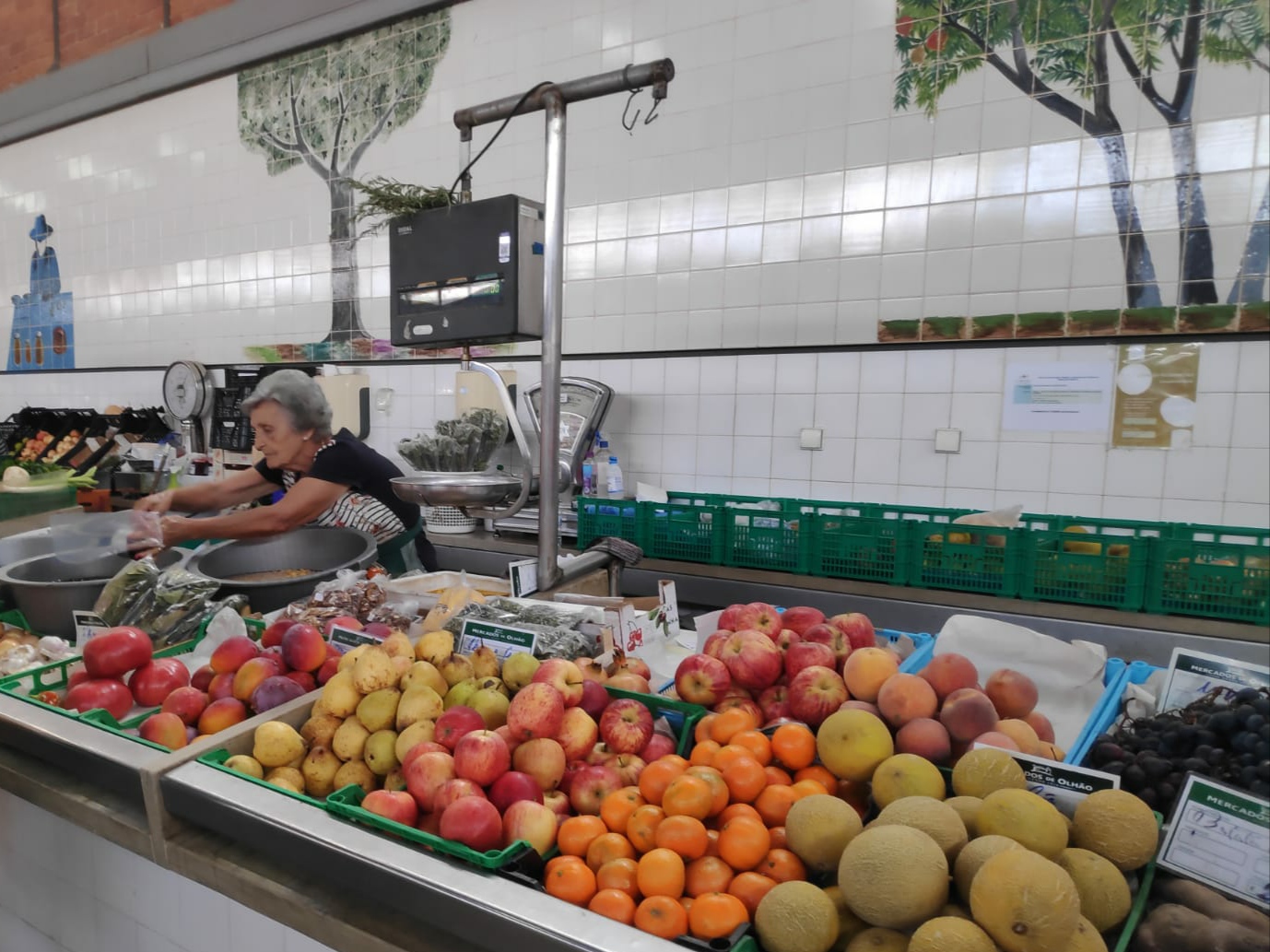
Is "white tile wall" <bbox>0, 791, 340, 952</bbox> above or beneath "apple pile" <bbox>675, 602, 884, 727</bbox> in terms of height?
beneath

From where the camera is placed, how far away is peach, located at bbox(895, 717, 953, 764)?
108 cm

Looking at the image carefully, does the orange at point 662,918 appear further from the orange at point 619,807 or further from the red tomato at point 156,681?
the red tomato at point 156,681

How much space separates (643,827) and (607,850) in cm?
5

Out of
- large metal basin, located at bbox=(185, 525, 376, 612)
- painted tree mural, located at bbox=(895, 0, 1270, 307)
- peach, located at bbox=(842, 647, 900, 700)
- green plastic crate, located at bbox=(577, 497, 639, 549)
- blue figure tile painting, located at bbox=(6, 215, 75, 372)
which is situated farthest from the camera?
blue figure tile painting, located at bbox=(6, 215, 75, 372)

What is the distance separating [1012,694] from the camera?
1.23 metres

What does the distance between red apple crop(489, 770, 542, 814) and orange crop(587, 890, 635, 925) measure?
20 cm

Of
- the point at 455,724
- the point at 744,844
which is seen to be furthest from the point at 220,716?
the point at 744,844

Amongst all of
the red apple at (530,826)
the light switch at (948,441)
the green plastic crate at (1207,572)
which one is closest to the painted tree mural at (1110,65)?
the light switch at (948,441)

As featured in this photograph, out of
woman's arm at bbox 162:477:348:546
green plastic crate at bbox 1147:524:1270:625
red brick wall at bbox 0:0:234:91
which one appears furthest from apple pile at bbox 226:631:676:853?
red brick wall at bbox 0:0:234:91

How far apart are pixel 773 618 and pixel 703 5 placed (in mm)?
3184

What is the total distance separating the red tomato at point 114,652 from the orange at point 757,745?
3.99 feet

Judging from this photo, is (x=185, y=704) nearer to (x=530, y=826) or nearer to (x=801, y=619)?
(x=530, y=826)

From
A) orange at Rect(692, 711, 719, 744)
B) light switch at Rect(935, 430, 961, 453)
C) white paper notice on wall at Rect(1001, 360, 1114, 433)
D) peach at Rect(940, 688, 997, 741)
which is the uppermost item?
white paper notice on wall at Rect(1001, 360, 1114, 433)

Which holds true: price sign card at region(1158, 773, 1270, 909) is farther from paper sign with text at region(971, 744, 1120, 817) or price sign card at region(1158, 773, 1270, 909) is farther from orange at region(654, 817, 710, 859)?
orange at region(654, 817, 710, 859)
